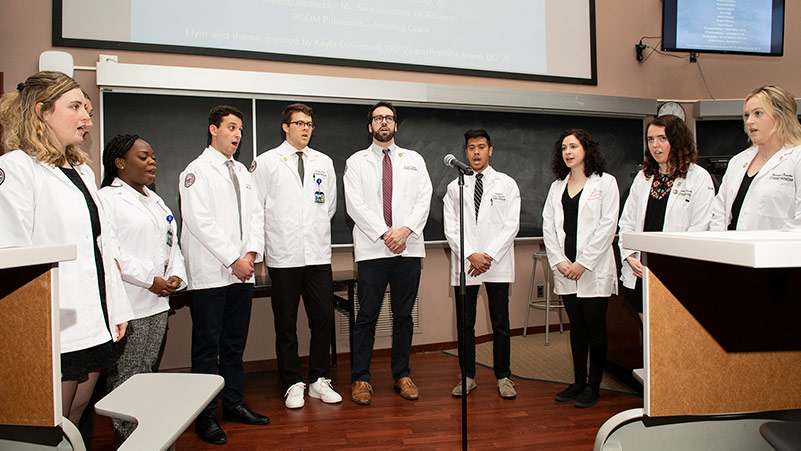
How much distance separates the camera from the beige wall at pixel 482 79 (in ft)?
11.0

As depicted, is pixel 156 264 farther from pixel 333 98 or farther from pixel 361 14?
pixel 361 14

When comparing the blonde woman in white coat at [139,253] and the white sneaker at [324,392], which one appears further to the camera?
the white sneaker at [324,392]

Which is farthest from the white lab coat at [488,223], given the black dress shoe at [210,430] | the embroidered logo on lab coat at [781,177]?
the black dress shoe at [210,430]

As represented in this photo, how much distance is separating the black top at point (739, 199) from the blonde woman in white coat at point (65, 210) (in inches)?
108

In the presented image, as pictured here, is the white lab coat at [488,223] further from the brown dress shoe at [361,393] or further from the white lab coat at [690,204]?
the brown dress shoe at [361,393]

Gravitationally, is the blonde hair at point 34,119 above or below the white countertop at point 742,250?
above

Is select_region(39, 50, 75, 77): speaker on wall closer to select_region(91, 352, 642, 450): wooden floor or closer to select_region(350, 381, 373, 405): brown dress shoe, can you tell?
select_region(91, 352, 642, 450): wooden floor

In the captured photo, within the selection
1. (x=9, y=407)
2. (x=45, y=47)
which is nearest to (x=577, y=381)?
(x=9, y=407)

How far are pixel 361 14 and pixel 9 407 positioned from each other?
363cm

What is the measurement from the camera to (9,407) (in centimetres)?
106

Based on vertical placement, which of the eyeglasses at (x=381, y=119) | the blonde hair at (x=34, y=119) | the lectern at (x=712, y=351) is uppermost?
the eyeglasses at (x=381, y=119)

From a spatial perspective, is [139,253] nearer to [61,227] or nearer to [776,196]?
[61,227]

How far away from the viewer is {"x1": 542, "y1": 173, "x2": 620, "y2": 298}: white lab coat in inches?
116

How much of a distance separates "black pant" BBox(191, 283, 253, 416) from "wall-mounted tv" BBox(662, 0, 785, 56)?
407cm
